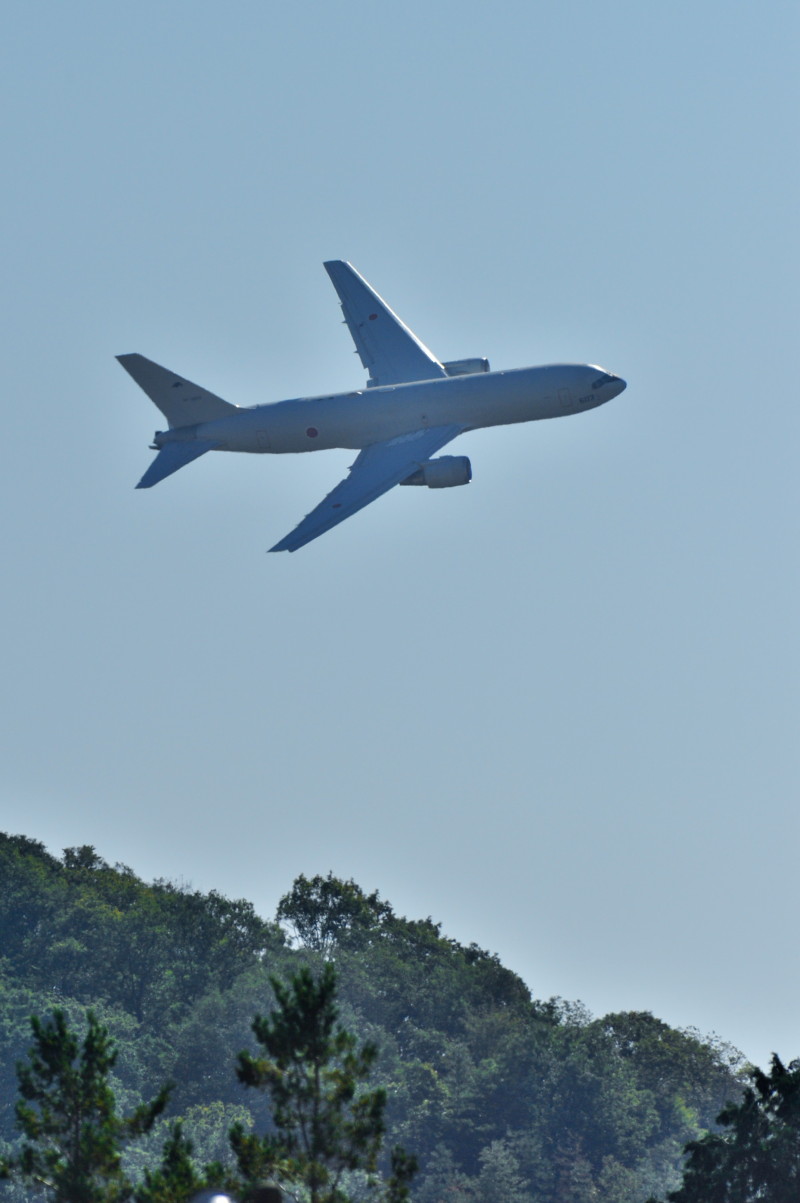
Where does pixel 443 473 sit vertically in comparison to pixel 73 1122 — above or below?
above

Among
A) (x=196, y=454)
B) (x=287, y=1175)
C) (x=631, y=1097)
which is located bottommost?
(x=287, y=1175)

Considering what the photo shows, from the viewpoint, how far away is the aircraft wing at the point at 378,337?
4578 inches

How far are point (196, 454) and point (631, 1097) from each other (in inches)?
4335

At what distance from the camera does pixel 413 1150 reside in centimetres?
18625

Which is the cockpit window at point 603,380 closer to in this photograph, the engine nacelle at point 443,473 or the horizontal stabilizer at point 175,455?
the engine nacelle at point 443,473

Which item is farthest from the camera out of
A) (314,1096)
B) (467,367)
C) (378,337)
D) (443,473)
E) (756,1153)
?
(378,337)

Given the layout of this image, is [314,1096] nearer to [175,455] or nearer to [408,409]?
[408,409]

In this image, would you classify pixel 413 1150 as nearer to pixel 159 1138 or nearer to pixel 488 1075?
pixel 488 1075

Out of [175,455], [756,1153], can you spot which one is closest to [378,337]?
[175,455]

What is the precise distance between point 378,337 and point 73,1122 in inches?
2689

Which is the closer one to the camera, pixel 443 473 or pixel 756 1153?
pixel 756 1153

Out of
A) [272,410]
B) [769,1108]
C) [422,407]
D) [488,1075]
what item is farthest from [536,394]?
[488,1075]

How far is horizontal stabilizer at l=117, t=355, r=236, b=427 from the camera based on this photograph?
351 ft

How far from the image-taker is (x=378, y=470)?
103 metres
